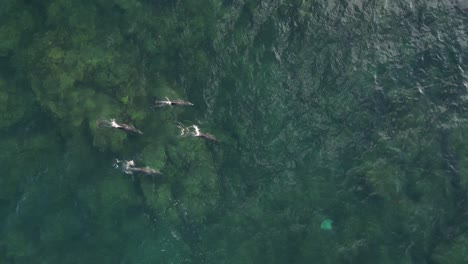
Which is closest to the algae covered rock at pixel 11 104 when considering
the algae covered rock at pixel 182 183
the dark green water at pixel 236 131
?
the dark green water at pixel 236 131

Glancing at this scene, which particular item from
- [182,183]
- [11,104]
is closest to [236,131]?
[182,183]

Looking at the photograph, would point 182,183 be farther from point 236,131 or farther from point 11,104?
point 11,104

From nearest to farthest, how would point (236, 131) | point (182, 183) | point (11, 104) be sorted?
point (11, 104) < point (182, 183) < point (236, 131)

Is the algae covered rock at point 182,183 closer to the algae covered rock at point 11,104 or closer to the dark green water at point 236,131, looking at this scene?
the dark green water at point 236,131

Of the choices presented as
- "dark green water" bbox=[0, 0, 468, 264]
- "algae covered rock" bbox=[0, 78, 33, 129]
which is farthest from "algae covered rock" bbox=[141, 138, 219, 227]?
"algae covered rock" bbox=[0, 78, 33, 129]

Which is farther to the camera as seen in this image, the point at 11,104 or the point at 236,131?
the point at 236,131

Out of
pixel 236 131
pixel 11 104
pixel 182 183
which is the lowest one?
pixel 182 183

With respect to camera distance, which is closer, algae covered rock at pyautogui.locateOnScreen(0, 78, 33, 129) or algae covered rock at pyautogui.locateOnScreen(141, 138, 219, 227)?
algae covered rock at pyautogui.locateOnScreen(0, 78, 33, 129)

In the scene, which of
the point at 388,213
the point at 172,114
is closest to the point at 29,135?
the point at 172,114

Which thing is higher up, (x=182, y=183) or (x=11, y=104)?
(x=11, y=104)

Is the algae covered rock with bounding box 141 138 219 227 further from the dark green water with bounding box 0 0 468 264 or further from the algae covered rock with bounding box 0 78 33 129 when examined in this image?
the algae covered rock with bounding box 0 78 33 129
